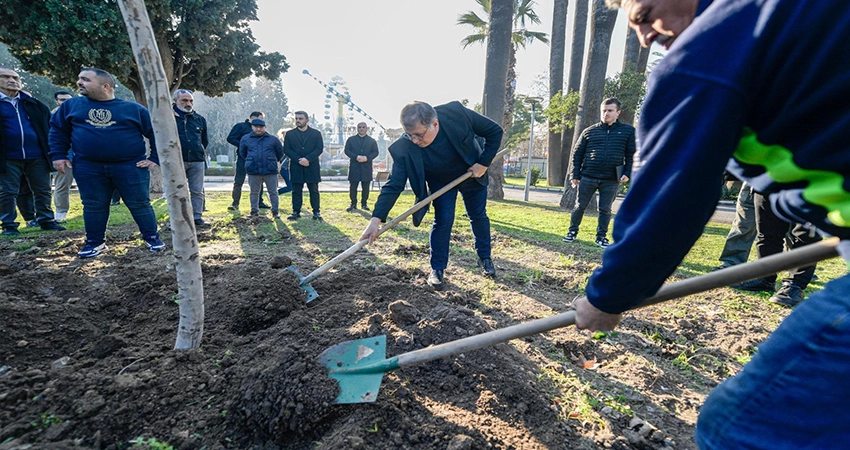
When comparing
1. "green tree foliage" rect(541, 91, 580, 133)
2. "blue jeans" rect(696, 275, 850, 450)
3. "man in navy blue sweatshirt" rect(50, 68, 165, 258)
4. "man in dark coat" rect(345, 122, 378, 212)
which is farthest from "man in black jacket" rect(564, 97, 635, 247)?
"green tree foliage" rect(541, 91, 580, 133)

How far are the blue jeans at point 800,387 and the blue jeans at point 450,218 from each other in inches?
119

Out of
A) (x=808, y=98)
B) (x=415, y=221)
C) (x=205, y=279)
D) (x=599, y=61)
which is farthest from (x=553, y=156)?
(x=808, y=98)

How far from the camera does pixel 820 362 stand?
28.6 inches

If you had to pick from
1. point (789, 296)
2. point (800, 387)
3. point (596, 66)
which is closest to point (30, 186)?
point (800, 387)

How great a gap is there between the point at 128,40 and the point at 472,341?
11.1m

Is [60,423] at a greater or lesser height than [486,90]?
lesser

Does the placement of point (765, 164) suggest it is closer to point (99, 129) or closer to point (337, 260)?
point (337, 260)

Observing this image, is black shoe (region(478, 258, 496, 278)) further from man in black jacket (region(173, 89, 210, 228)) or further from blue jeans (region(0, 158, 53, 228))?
blue jeans (region(0, 158, 53, 228))

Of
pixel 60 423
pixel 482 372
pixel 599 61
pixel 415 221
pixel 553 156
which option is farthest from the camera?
pixel 553 156

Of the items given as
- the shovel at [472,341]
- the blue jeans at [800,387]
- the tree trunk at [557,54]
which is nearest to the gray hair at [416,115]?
the shovel at [472,341]

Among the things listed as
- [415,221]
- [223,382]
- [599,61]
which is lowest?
[223,382]

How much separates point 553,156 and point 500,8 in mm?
12767

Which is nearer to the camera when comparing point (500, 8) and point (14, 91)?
point (14, 91)

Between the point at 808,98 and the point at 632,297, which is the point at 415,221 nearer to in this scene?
the point at 632,297
